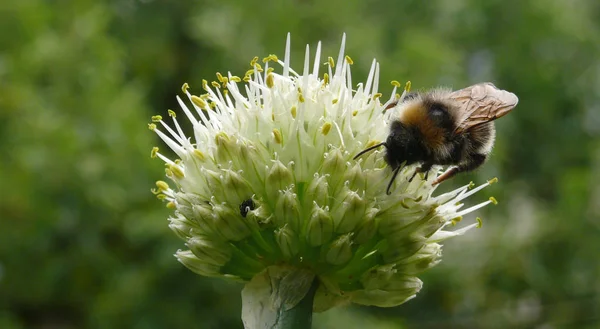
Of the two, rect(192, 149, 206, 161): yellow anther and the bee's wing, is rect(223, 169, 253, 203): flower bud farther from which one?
the bee's wing

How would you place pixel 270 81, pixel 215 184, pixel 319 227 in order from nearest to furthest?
pixel 319 227 → pixel 215 184 → pixel 270 81

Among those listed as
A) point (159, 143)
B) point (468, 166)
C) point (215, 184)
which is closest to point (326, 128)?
point (215, 184)

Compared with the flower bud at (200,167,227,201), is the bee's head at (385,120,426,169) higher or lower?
higher

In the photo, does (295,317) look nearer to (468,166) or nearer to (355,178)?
(355,178)

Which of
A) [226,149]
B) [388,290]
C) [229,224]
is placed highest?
[226,149]

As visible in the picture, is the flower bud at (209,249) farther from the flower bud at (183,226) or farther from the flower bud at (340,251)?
the flower bud at (340,251)

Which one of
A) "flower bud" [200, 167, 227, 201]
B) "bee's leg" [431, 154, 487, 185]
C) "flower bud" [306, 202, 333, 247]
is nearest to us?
"flower bud" [306, 202, 333, 247]

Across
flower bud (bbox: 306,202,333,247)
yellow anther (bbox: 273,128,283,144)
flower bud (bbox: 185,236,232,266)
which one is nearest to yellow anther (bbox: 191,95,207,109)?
yellow anther (bbox: 273,128,283,144)
